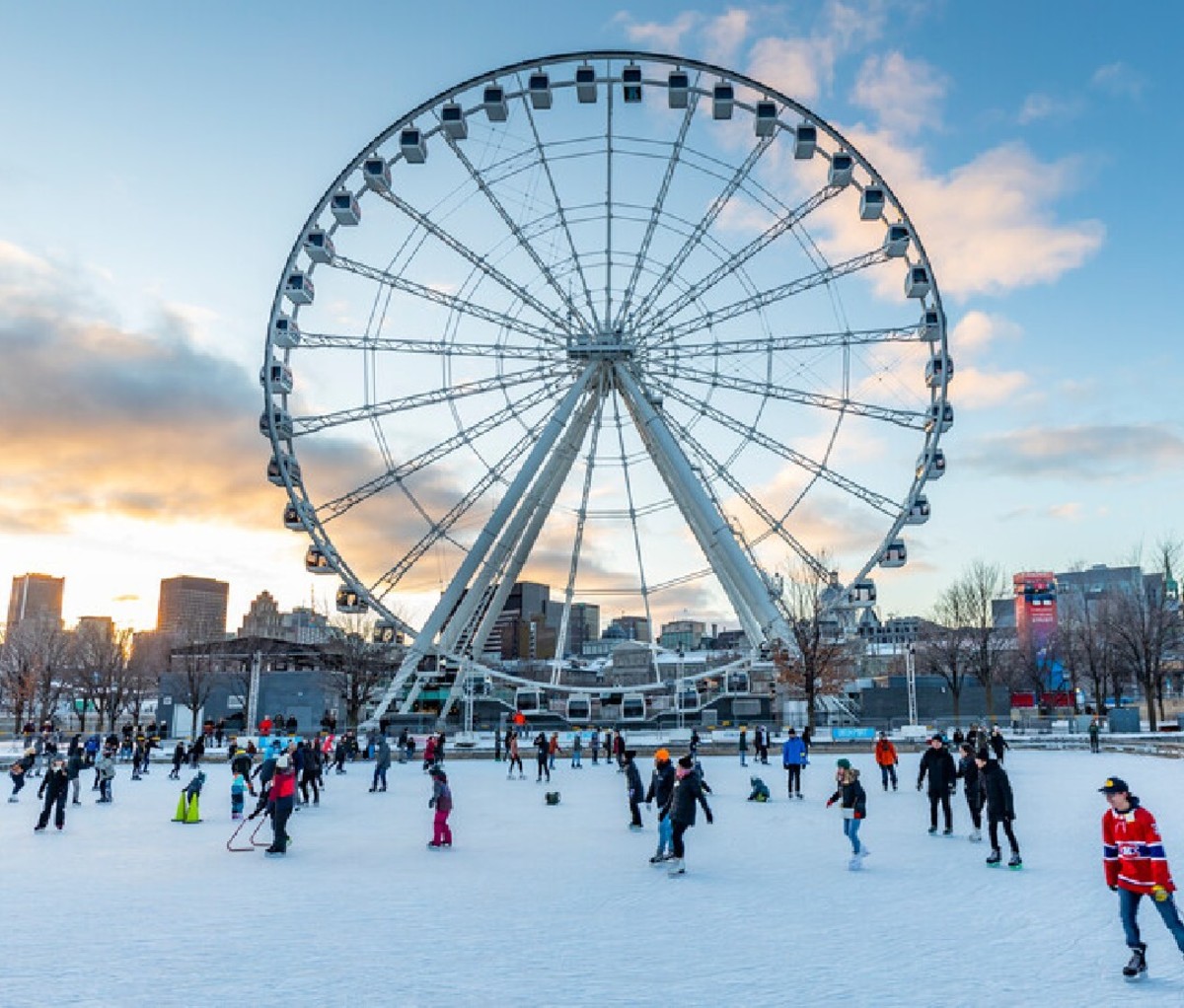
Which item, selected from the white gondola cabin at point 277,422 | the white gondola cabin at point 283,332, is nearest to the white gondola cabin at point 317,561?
the white gondola cabin at point 277,422

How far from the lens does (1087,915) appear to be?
10.4 meters

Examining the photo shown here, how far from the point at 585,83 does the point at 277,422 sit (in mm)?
18239

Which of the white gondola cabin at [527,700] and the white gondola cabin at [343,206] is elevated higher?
the white gondola cabin at [343,206]

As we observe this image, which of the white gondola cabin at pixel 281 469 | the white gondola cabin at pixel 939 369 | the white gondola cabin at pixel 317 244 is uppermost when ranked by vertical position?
the white gondola cabin at pixel 317 244

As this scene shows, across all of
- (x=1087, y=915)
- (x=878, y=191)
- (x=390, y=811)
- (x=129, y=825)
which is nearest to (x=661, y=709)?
(x=878, y=191)

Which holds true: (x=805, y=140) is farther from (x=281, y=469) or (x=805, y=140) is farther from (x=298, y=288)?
(x=281, y=469)

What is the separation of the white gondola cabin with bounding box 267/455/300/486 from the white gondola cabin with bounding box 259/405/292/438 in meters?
0.96

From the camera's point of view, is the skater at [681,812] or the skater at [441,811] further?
the skater at [441,811]

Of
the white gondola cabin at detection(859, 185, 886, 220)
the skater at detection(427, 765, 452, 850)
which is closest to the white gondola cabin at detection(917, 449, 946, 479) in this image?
the white gondola cabin at detection(859, 185, 886, 220)

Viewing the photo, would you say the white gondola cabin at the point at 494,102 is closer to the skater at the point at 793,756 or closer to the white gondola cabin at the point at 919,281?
the white gondola cabin at the point at 919,281

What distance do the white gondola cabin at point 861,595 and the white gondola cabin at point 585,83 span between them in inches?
899

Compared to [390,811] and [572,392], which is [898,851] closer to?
[390,811]

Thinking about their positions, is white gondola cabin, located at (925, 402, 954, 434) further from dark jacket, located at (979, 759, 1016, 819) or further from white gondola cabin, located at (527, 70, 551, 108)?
dark jacket, located at (979, 759, 1016, 819)

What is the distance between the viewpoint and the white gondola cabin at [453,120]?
38.6 meters
